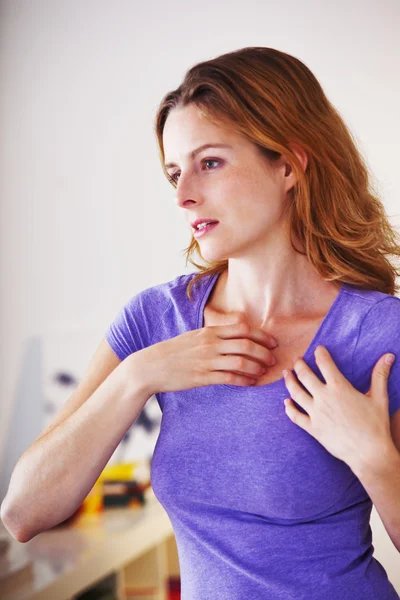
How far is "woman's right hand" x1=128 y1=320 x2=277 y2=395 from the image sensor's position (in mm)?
1136

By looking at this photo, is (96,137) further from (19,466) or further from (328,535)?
(328,535)

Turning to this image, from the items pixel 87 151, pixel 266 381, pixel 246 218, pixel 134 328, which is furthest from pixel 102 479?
pixel 246 218

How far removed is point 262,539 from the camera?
1.11 m

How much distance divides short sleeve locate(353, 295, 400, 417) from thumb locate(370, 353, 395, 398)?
0.02 meters

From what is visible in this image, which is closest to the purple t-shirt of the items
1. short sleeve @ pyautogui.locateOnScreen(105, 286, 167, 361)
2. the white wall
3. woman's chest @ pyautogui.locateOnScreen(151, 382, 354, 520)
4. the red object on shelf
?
woman's chest @ pyautogui.locateOnScreen(151, 382, 354, 520)

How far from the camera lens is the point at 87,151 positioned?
116 inches

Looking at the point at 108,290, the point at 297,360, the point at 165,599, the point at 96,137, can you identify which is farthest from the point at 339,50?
the point at 165,599

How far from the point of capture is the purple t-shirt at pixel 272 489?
1.11 meters

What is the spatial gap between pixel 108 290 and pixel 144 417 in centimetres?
53

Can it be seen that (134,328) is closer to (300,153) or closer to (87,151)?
(300,153)

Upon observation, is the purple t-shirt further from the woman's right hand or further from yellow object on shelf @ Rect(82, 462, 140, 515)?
yellow object on shelf @ Rect(82, 462, 140, 515)

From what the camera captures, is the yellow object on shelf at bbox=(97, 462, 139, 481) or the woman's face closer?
the woman's face

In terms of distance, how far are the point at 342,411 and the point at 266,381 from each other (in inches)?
6.4

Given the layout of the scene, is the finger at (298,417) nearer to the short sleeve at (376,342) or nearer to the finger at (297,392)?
the finger at (297,392)
